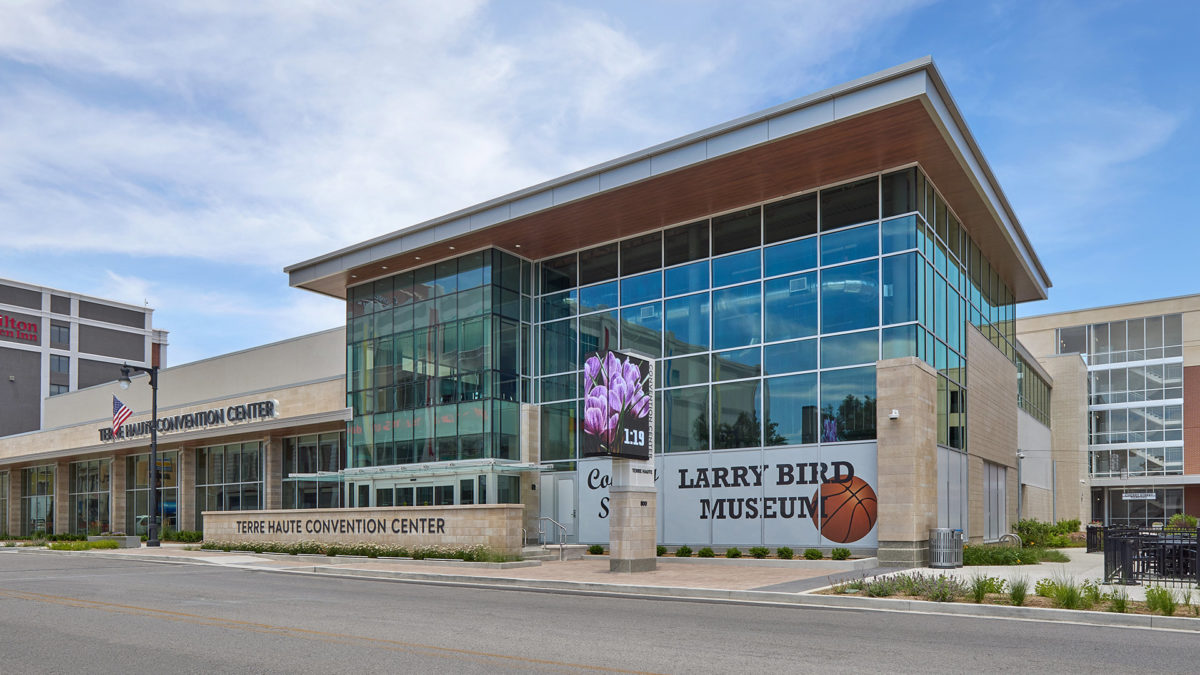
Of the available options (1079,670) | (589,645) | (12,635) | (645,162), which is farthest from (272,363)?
(1079,670)

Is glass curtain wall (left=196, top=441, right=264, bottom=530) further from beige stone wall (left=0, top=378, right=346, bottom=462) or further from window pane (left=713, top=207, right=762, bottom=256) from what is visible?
window pane (left=713, top=207, right=762, bottom=256)

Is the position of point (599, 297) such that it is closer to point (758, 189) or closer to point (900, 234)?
point (758, 189)

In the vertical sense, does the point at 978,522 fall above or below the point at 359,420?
below

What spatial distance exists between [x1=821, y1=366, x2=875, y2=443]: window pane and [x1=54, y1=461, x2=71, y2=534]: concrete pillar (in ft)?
152

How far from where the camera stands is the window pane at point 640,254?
98.6ft

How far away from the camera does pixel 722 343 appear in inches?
1097

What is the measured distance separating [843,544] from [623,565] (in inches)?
243

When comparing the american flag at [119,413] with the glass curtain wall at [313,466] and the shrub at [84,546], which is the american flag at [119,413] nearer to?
the shrub at [84,546]

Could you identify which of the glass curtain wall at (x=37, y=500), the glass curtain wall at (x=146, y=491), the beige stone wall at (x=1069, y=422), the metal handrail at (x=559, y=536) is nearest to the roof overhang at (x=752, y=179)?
the metal handrail at (x=559, y=536)

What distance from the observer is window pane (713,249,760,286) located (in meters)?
27.5

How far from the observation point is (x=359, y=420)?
1403 inches

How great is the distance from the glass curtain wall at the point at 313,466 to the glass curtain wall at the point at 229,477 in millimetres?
1554

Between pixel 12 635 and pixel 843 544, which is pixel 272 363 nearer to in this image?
pixel 843 544

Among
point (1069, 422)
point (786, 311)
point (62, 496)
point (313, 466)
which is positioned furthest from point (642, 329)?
point (62, 496)
